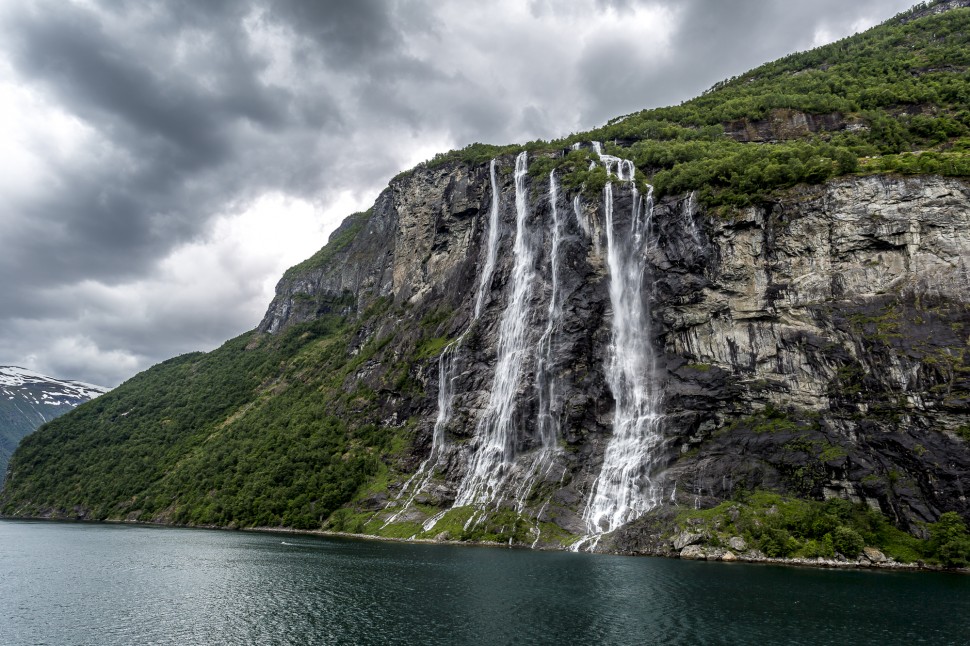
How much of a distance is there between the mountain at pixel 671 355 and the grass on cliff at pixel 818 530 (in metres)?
0.24

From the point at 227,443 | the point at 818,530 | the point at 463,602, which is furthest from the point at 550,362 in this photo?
the point at 227,443

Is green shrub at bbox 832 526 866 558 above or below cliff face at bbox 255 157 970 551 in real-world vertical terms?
below

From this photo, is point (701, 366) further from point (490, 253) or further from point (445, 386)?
point (490, 253)

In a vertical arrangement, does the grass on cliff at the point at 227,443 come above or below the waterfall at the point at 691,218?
below

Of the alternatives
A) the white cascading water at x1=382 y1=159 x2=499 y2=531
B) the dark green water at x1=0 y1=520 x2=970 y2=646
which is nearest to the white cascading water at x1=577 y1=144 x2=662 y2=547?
the dark green water at x1=0 y1=520 x2=970 y2=646

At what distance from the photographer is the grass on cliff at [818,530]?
48188 millimetres

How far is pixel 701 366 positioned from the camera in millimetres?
69250

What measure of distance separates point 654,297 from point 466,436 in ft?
113

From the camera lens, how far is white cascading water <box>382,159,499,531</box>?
82.6m

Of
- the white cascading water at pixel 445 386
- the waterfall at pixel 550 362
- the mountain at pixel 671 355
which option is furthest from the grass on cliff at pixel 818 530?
the white cascading water at pixel 445 386

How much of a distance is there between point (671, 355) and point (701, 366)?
15.0 feet

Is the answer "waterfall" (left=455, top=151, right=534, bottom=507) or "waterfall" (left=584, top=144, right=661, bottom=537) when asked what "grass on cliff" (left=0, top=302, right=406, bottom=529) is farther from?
"waterfall" (left=584, top=144, right=661, bottom=537)

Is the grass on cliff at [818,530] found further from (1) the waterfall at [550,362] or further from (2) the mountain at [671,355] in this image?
(1) the waterfall at [550,362]

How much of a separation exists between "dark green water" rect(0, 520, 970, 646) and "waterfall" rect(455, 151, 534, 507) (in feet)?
67.7
